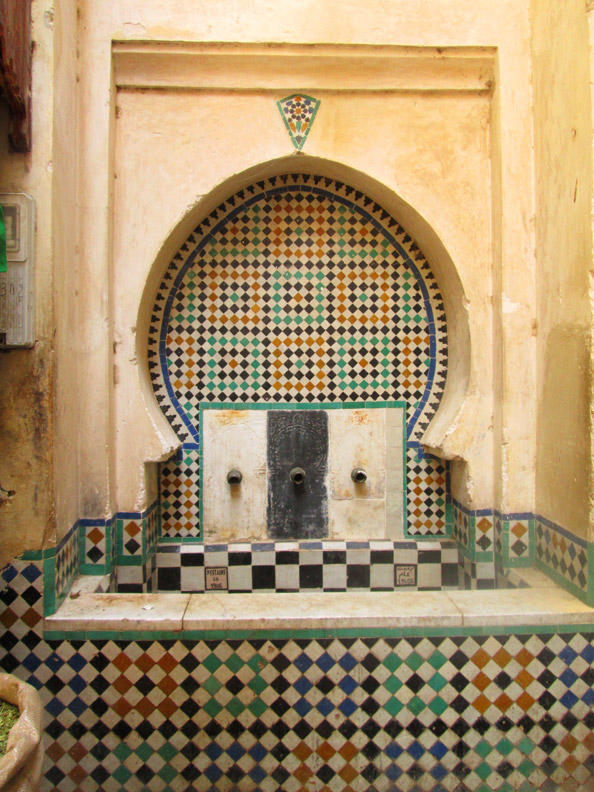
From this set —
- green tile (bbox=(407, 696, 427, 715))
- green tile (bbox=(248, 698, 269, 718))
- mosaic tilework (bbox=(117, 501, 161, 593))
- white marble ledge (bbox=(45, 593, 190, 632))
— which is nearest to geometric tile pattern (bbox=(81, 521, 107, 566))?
mosaic tilework (bbox=(117, 501, 161, 593))

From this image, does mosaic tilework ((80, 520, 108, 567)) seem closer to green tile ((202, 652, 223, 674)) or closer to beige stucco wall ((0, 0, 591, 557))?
beige stucco wall ((0, 0, 591, 557))

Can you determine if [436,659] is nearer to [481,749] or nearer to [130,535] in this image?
[481,749]

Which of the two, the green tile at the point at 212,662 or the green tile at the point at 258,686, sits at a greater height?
the green tile at the point at 212,662

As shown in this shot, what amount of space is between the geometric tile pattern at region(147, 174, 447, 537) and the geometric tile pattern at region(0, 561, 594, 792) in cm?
94

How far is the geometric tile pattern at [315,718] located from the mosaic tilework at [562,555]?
1.25 feet

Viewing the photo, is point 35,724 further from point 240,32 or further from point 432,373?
point 240,32

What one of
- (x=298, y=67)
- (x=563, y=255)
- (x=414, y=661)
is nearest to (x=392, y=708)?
(x=414, y=661)

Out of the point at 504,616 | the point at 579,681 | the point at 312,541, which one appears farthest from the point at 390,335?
the point at 579,681

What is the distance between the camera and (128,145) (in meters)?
2.80

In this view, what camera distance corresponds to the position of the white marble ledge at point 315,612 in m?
2.23

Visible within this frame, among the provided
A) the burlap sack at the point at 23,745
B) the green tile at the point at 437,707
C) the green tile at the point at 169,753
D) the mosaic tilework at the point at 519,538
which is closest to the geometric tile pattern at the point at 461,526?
the mosaic tilework at the point at 519,538

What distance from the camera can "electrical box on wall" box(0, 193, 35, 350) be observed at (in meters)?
2.19

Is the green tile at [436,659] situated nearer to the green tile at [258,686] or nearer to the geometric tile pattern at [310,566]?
the green tile at [258,686]

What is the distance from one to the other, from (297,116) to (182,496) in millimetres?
2097
